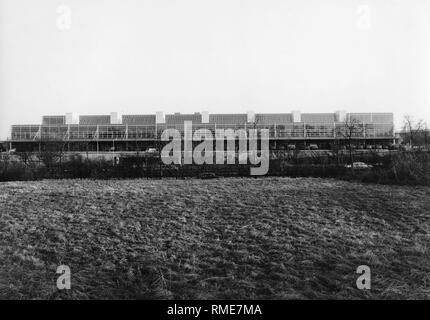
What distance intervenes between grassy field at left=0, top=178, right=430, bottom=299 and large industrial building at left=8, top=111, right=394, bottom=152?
5956 centimetres

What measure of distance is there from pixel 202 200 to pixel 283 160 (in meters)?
14.4

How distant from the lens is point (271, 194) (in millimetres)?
12766

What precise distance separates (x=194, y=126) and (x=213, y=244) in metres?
63.5

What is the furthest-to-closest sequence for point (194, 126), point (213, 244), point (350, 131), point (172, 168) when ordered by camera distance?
point (194, 126) → point (350, 131) → point (172, 168) → point (213, 244)

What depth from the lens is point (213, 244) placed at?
7742 mm

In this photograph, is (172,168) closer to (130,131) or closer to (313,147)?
(313,147)

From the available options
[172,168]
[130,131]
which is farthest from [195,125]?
[172,168]

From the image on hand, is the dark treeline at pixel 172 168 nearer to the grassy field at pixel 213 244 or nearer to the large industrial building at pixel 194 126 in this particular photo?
the grassy field at pixel 213 244

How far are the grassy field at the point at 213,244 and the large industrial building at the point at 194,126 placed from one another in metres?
59.6

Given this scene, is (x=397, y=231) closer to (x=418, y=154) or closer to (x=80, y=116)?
(x=418, y=154)

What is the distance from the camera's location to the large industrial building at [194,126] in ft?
238

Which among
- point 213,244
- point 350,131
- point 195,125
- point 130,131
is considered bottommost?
point 213,244

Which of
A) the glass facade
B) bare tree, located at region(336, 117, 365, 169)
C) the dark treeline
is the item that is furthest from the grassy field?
the glass facade
